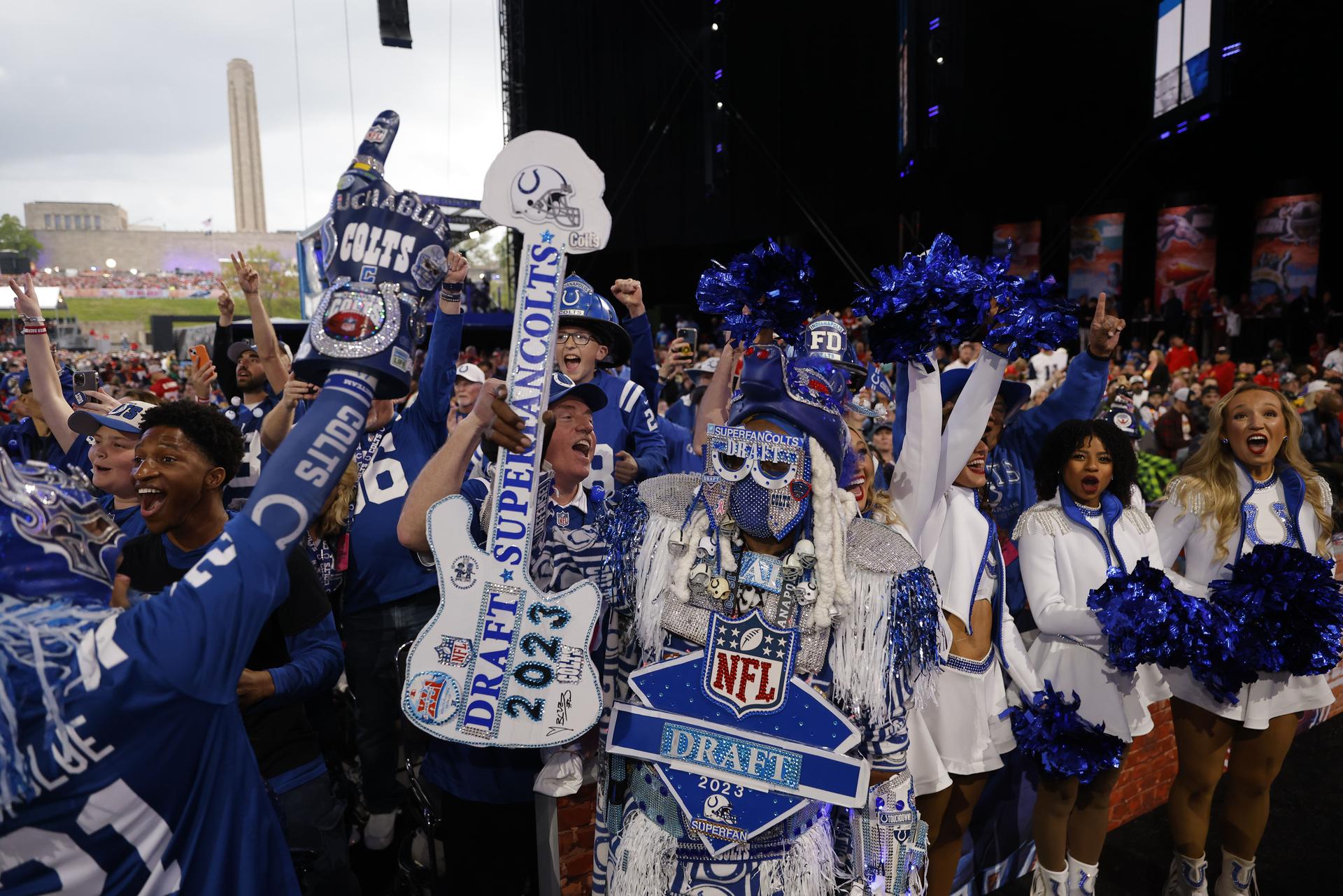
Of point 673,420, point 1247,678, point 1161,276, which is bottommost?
point 1247,678

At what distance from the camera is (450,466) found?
2203 mm

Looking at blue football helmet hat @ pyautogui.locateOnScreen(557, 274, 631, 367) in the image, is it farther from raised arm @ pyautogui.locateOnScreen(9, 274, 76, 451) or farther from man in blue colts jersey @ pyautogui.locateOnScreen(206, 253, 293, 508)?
raised arm @ pyautogui.locateOnScreen(9, 274, 76, 451)

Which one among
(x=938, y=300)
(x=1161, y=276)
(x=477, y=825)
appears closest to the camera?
(x=938, y=300)

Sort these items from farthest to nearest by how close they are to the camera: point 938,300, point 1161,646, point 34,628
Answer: point 1161,646
point 938,300
point 34,628

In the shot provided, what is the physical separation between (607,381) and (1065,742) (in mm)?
2247

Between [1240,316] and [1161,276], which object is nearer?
[1240,316]

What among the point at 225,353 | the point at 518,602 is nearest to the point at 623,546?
the point at 518,602

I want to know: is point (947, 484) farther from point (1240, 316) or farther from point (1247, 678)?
point (1240, 316)

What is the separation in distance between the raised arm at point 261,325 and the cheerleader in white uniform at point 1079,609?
2.66m

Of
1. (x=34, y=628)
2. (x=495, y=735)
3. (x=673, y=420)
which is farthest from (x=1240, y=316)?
(x=34, y=628)

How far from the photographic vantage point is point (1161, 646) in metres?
2.76

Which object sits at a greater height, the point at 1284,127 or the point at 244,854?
the point at 1284,127

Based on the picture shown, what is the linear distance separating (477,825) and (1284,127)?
50.3 feet

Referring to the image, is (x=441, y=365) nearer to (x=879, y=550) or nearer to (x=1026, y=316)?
(x=879, y=550)
